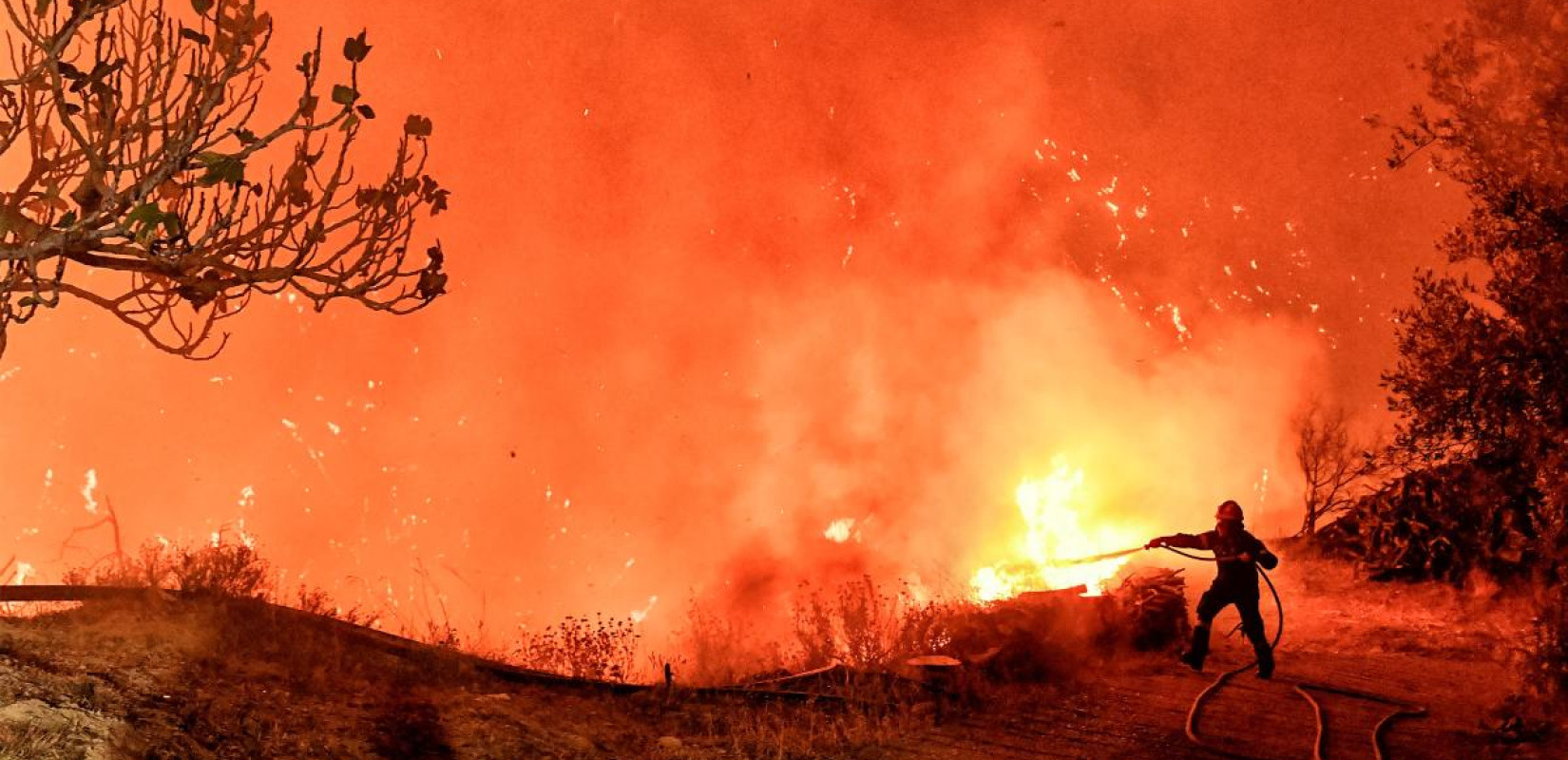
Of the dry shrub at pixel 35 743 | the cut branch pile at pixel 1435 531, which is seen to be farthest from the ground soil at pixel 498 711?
the cut branch pile at pixel 1435 531

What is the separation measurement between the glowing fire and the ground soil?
8.34 metres

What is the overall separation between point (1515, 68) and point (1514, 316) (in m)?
2.61

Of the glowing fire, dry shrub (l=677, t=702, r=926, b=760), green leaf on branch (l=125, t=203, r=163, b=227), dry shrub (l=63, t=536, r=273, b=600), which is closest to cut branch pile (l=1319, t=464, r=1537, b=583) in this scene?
the glowing fire

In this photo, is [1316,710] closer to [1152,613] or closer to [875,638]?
[1152,613]

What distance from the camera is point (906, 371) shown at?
92.0 feet

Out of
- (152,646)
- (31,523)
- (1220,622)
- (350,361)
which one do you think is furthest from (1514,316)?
(31,523)

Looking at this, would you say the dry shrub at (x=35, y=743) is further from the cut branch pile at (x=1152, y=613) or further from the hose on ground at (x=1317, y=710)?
the cut branch pile at (x=1152, y=613)

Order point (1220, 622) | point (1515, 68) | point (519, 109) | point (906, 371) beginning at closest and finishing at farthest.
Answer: point (1515, 68)
point (1220, 622)
point (906, 371)
point (519, 109)

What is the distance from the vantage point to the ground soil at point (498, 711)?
21.8ft

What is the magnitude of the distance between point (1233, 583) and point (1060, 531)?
12.3m

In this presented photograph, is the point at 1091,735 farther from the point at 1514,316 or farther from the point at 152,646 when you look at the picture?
the point at 152,646

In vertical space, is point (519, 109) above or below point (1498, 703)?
above

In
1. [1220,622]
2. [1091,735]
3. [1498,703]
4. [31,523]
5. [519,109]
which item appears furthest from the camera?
[31,523]

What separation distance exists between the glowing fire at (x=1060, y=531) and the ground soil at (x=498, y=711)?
8340 mm
